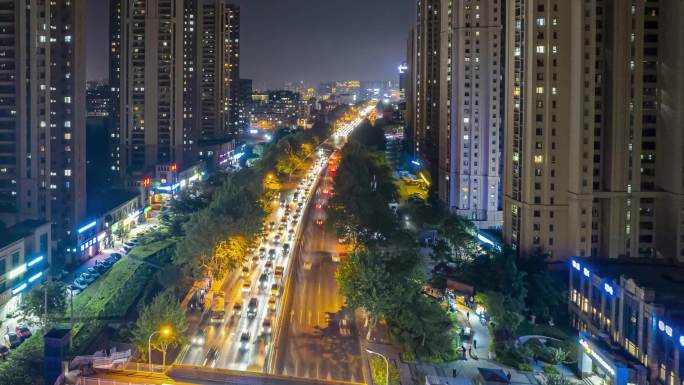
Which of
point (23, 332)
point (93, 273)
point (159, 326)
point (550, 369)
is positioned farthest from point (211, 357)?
point (93, 273)

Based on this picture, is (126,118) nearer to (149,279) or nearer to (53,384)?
(149,279)

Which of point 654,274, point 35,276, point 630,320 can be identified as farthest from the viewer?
point 35,276

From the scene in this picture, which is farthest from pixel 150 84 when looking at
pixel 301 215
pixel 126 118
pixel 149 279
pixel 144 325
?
pixel 144 325

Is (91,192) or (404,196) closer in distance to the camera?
(91,192)

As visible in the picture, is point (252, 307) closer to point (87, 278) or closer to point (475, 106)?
point (87, 278)

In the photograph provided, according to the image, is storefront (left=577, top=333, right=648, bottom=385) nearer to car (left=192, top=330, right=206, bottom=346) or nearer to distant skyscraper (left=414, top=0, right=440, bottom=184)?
car (left=192, top=330, right=206, bottom=346)
